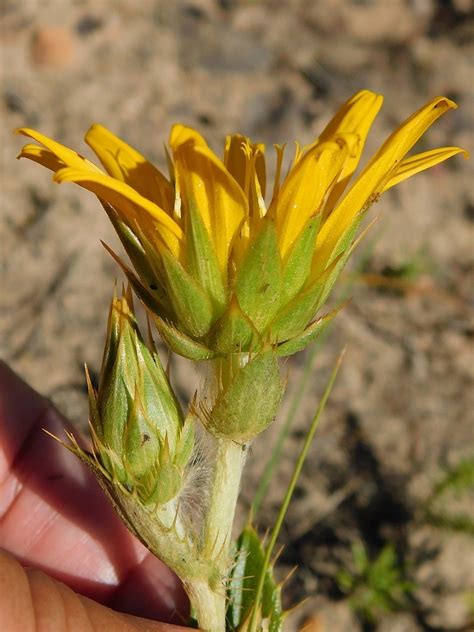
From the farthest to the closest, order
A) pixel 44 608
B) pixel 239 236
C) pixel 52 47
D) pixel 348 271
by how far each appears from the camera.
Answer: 1. pixel 52 47
2. pixel 348 271
3. pixel 44 608
4. pixel 239 236

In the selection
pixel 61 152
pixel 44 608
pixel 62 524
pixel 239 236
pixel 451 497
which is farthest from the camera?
pixel 451 497

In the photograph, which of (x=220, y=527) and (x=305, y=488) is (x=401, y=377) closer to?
(x=305, y=488)

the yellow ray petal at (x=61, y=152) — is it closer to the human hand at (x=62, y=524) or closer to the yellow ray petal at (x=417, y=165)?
the yellow ray petal at (x=417, y=165)

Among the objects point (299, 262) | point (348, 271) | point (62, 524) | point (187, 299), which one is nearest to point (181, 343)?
point (187, 299)

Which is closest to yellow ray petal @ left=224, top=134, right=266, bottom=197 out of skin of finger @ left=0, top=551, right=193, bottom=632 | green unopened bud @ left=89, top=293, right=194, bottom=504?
green unopened bud @ left=89, top=293, right=194, bottom=504

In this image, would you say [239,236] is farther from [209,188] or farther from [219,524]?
[219,524]

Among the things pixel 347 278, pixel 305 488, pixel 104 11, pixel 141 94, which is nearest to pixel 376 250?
pixel 347 278
